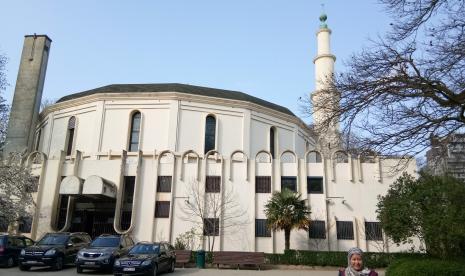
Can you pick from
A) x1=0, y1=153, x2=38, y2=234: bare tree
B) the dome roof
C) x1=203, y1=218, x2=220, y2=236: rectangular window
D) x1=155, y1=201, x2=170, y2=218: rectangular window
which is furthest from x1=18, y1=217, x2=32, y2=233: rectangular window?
the dome roof

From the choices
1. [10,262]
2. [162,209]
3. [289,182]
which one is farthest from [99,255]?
[289,182]

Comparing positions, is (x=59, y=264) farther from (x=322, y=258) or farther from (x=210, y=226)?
(x=322, y=258)

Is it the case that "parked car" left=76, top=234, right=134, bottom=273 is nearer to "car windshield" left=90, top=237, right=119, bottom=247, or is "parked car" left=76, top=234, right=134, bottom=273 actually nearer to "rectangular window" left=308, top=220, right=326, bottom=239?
"car windshield" left=90, top=237, right=119, bottom=247

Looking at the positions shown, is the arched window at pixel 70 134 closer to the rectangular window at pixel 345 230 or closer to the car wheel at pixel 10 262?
the car wheel at pixel 10 262

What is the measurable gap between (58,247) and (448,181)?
1860 cm

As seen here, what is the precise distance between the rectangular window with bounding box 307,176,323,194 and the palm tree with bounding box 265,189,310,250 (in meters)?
3.48

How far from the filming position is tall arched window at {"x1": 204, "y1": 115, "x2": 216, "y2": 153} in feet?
123

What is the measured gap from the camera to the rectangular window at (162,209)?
3047 cm

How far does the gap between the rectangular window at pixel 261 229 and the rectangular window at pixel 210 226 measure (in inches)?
111

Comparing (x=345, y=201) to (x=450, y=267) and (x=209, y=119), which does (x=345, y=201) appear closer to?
(x=209, y=119)

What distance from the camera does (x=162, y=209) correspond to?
101ft

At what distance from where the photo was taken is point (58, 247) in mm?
19719

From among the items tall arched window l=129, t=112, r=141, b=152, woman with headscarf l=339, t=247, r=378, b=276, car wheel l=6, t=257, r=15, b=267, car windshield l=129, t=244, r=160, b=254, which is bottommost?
car wheel l=6, t=257, r=15, b=267

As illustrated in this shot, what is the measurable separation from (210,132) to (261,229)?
11529mm
